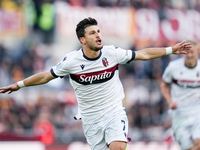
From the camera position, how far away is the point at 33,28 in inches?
787

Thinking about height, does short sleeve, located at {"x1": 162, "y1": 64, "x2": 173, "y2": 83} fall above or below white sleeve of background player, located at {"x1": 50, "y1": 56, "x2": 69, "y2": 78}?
below

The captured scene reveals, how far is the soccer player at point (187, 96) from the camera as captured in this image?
10625 millimetres

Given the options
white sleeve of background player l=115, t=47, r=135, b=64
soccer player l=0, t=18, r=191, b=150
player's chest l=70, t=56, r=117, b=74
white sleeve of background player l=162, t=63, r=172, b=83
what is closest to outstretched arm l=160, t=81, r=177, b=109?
white sleeve of background player l=162, t=63, r=172, b=83

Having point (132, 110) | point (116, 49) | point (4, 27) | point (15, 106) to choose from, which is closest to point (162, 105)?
point (132, 110)

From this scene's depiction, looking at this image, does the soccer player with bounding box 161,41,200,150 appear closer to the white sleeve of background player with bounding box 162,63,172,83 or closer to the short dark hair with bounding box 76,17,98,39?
the white sleeve of background player with bounding box 162,63,172,83

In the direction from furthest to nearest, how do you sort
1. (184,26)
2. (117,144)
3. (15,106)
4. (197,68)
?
(184,26)
(15,106)
(197,68)
(117,144)

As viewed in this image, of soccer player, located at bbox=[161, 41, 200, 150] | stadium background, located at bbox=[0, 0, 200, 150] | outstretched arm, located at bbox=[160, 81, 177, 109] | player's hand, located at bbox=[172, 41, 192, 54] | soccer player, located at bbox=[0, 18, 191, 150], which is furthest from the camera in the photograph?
stadium background, located at bbox=[0, 0, 200, 150]

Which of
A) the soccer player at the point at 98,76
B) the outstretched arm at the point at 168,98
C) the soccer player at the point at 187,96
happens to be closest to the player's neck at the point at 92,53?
the soccer player at the point at 98,76

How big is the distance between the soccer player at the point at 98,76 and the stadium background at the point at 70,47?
16.5ft

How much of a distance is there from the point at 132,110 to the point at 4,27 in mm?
5556

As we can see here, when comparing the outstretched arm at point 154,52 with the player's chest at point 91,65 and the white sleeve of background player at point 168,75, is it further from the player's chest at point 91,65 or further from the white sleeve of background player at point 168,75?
the white sleeve of background player at point 168,75

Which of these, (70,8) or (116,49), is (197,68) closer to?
(116,49)

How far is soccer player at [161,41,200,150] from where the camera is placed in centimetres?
1062

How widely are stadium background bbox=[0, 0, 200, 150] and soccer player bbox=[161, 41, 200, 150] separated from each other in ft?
12.2
